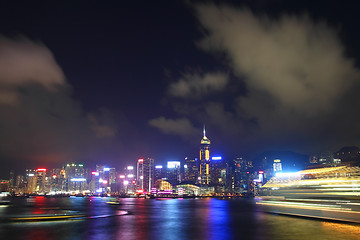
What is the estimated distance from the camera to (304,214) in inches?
1587

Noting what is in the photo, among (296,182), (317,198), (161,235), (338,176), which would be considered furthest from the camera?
(296,182)

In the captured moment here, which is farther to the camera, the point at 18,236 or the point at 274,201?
the point at 274,201

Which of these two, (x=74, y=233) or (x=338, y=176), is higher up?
(x=338, y=176)

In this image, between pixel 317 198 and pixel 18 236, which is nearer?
pixel 18 236

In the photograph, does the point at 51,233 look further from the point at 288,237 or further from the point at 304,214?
the point at 304,214

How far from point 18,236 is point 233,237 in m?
17.4

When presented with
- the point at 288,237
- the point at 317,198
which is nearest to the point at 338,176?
the point at 317,198

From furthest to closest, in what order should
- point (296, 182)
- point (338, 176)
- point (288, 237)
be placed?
point (296, 182) → point (338, 176) → point (288, 237)

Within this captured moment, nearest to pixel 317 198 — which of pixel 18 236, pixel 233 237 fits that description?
pixel 233 237

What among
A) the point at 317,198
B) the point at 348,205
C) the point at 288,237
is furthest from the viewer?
the point at 317,198

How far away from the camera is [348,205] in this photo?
32156mm

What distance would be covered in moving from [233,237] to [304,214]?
24.0m

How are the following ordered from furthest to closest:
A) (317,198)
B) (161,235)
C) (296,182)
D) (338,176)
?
1. (296,182)
2. (317,198)
3. (338,176)
4. (161,235)

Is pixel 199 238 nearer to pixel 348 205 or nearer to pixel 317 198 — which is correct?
pixel 348 205
